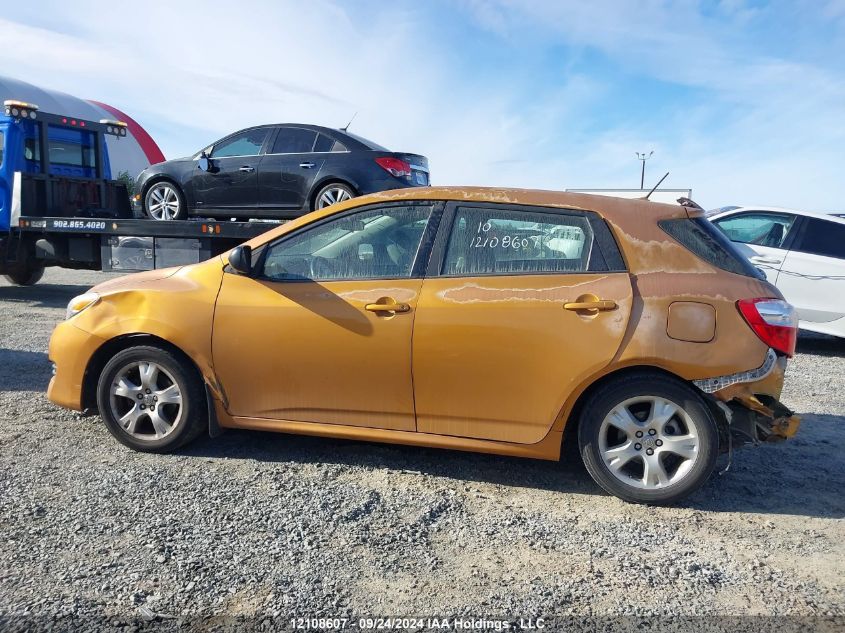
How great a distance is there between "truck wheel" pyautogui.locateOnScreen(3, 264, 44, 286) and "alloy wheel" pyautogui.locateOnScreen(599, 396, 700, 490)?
1102 centimetres

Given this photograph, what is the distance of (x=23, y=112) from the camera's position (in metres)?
10.1

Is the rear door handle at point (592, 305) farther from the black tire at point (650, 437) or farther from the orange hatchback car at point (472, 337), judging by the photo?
the black tire at point (650, 437)

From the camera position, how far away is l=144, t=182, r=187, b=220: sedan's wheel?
962 centimetres

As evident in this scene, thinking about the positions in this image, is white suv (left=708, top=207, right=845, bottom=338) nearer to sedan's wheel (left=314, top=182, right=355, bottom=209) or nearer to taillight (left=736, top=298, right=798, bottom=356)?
sedan's wheel (left=314, top=182, right=355, bottom=209)

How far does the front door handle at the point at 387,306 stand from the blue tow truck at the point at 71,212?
576cm

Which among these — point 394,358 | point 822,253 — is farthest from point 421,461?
point 822,253

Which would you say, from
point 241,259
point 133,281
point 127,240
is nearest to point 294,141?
point 127,240

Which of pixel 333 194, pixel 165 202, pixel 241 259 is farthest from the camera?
pixel 165 202

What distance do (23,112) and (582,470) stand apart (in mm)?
9736

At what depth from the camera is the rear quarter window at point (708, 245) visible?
12.1ft

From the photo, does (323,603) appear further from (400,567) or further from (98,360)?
(98,360)

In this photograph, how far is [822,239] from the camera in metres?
8.30

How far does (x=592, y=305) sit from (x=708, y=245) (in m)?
0.76

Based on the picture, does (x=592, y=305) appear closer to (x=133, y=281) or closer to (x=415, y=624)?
(x=415, y=624)
